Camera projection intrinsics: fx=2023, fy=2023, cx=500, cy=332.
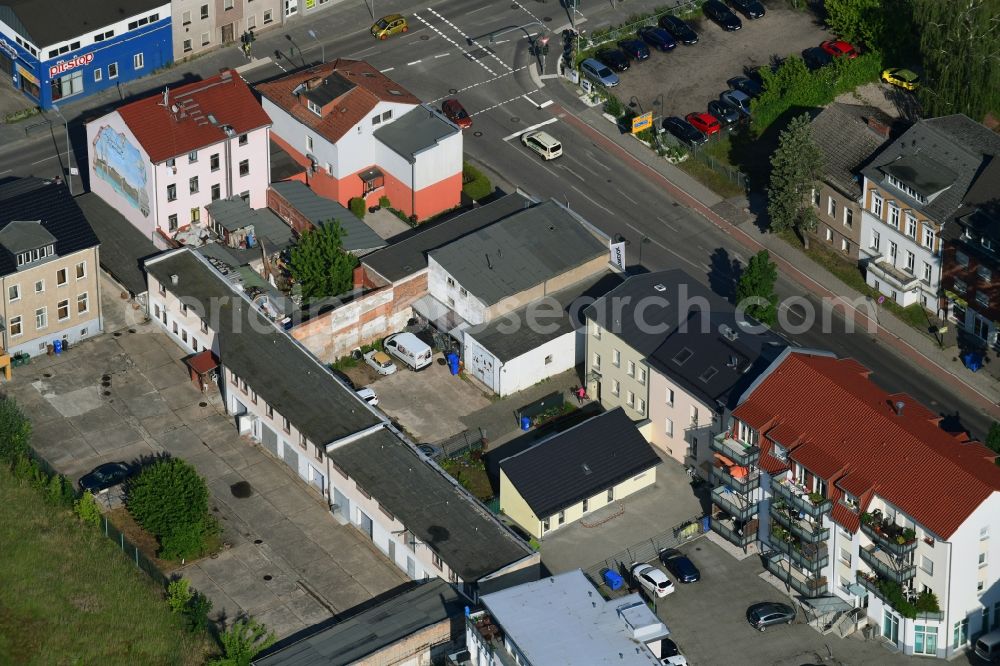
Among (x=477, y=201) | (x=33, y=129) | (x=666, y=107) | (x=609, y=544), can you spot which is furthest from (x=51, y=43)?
(x=609, y=544)

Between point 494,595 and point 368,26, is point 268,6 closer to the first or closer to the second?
point 368,26

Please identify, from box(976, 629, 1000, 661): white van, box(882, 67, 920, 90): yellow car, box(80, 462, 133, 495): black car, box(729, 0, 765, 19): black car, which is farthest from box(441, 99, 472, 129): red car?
box(976, 629, 1000, 661): white van

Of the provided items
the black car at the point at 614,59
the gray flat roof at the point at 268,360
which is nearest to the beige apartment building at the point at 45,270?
the gray flat roof at the point at 268,360

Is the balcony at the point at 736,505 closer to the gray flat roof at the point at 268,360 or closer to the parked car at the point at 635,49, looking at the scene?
the gray flat roof at the point at 268,360

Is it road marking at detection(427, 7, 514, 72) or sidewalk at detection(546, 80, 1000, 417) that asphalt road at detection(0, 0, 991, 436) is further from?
sidewalk at detection(546, 80, 1000, 417)

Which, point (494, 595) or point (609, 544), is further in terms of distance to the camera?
point (609, 544)

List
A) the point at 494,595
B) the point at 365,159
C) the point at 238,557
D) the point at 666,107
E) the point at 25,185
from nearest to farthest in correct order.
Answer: the point at 494,595, the point at 238,557, the point at 25,185, the point at 365,159, the point at 666,107

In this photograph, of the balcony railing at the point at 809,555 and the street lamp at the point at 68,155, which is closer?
the balcony railing at the point at 809,555
